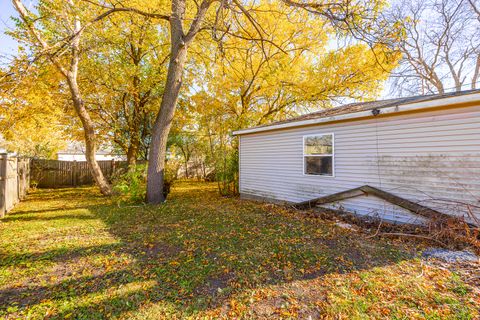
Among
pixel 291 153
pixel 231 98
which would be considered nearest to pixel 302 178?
pixel 291 153

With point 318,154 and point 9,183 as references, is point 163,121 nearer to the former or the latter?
point 9,183

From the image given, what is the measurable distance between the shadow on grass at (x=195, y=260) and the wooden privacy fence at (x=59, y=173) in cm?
747

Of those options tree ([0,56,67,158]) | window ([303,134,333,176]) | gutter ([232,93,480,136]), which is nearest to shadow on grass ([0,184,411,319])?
window ([303,134,333,176])

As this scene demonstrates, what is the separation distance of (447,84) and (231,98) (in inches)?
574

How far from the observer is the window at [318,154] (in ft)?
20.3

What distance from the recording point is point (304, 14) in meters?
9.73

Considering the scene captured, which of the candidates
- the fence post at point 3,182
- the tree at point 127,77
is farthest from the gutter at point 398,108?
the fence post at point 3,182

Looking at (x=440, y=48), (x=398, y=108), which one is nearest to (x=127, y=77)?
(x=398, y=108)

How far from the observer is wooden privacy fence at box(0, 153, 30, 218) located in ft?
19.0

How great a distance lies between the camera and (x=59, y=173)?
38.2 ft

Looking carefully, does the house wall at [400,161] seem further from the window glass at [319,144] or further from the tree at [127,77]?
the tree at [127,77]

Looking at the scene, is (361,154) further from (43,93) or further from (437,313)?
(43,93)

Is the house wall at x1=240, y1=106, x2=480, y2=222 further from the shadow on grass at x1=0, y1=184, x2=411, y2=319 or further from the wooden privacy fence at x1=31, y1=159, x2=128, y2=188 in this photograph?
the wooden privacy fence at x1=31, y1=159, x2=128, y2=188

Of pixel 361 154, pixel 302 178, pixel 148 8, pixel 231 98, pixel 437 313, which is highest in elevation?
pixel 148 8
